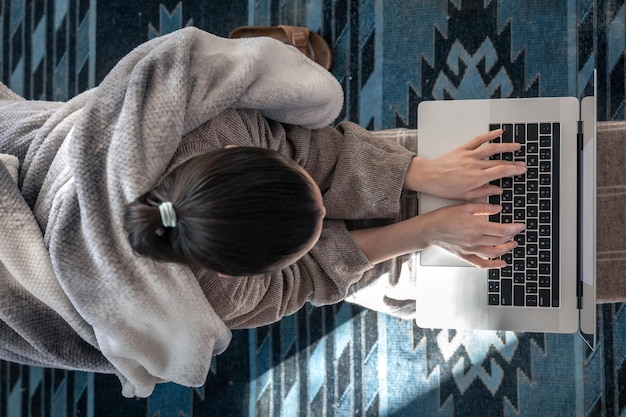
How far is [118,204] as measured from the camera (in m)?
0.75

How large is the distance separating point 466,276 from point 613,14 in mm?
782

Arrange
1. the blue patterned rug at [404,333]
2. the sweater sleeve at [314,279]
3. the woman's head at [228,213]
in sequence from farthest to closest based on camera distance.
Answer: the blue patterned rug at [404,333] → the sweater sleeve at [314,279] → the woman's head at [228,213]

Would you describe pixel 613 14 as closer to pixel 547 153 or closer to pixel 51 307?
pixel 547 153

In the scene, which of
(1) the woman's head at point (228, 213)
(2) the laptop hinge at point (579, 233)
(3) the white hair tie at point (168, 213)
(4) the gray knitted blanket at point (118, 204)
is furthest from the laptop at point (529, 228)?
(3) the white hair tie at point (168, 213)

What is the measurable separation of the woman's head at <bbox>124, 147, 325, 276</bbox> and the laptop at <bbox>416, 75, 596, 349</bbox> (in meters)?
0.38

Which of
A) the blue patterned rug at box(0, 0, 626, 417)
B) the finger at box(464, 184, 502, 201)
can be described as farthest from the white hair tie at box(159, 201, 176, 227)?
the blue patterned rug at box(0, 0, 626, 417)

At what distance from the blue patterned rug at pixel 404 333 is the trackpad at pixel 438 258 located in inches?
17.1

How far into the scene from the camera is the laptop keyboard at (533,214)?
3.28 feet

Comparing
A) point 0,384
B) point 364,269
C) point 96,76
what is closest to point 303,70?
point 364,269

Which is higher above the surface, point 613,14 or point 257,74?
point 613,14

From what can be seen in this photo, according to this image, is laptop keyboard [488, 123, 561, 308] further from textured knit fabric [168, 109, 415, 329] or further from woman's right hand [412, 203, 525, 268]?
textured knit fabric [168, 109, 415, 329]

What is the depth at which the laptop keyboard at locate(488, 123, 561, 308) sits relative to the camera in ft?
3.28

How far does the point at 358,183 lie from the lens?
999mm

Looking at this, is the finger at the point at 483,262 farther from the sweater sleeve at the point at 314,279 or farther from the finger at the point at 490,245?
the sweater sleeve at the point at 314,279
